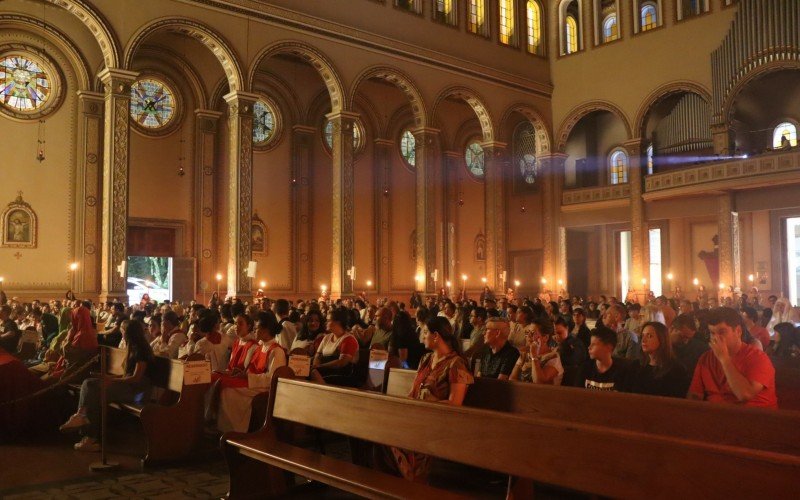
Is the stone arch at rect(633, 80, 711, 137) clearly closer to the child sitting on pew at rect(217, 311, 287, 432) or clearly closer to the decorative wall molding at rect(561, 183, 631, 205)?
the decorative wall molding at rect(561, 183, 631, 205)

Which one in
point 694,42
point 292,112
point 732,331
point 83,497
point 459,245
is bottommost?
point 83,497

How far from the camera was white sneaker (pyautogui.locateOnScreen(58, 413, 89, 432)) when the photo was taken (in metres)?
7.31

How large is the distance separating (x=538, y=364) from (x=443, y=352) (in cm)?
134

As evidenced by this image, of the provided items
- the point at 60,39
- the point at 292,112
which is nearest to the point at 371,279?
the point at 292,112

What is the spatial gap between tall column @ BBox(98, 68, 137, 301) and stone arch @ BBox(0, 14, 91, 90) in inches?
109

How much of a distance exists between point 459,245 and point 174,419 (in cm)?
2261

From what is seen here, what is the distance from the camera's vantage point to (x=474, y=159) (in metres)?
30.2

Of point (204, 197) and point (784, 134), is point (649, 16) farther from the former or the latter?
point (204, 197)

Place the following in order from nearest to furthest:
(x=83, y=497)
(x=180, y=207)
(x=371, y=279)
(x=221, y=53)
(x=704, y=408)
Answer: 1. (x=704, y=408)
2. (x=83, y=497)
3. (x=221, y=53)
4. (x=180, y=207)
5. (x=371, y=279)

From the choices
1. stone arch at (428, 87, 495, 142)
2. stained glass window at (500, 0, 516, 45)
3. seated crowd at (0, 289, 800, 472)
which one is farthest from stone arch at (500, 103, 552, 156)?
seated crowd at (0, 289, 800, 472)

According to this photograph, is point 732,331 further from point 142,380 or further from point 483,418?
point 142,380

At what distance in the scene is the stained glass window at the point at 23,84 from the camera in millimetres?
19297

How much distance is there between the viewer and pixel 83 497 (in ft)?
18.4

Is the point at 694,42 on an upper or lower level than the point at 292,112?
upper
